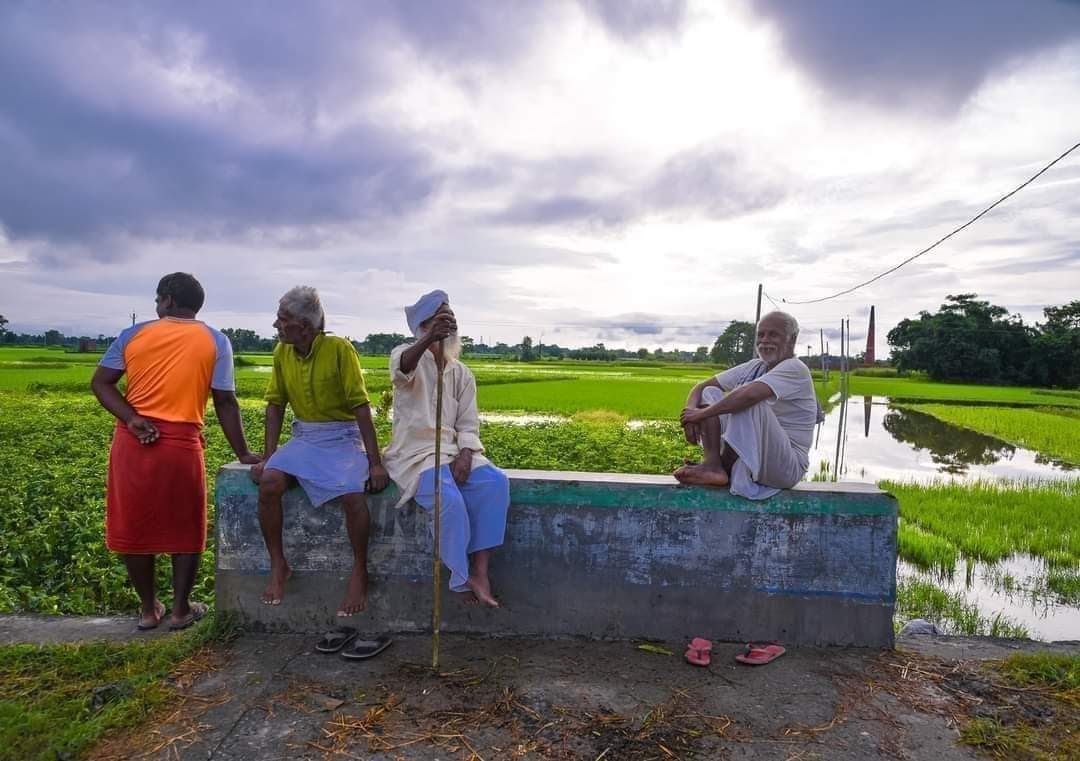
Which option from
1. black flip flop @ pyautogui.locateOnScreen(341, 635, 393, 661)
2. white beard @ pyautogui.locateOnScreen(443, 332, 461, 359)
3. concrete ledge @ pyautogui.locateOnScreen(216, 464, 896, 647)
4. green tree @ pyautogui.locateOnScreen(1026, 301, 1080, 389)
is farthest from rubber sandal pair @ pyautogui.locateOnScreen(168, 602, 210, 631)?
green tree @ pyautogui.locateOnScreen(1026, 301, 1080, 389)

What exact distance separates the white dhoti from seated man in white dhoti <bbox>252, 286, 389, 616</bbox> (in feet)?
5.52

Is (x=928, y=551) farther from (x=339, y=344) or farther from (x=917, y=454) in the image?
(x=917, y=454)

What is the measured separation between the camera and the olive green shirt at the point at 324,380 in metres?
3.20

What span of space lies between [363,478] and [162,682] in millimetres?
1125

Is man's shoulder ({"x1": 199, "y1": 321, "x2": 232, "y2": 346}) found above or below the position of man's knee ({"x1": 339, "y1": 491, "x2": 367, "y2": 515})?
above

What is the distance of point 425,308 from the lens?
3.08m

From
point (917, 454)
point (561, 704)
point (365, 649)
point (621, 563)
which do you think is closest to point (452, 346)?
point (621, 563)

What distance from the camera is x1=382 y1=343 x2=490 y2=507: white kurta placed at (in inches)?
123

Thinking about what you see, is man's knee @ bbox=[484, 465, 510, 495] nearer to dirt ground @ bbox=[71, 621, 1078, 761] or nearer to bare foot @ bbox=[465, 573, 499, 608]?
bare foot @ bbox=[465, 573, 499, 608]

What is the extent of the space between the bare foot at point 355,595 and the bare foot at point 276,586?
0.30 metres

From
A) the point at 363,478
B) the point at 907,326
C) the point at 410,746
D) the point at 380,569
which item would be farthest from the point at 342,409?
the point at 907,326

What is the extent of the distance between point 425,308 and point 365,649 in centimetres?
156

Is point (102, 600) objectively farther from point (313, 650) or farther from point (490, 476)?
point (490, 476)

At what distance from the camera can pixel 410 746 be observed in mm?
2307
